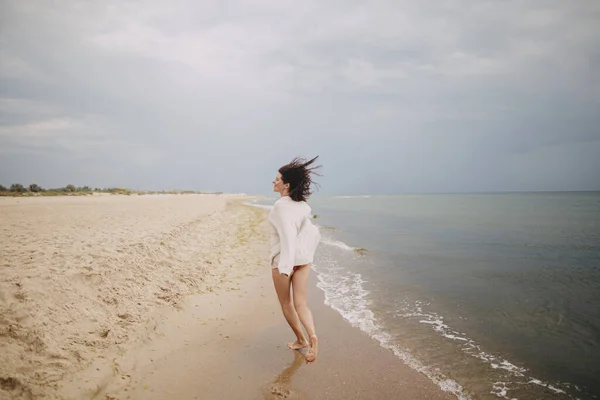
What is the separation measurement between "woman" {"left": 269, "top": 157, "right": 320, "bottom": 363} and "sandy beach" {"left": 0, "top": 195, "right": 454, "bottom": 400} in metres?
0.76

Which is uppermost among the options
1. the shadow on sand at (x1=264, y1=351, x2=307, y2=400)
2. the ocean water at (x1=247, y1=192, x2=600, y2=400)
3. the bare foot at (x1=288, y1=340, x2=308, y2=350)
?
the bare foot at (x1=288, y1=340, x2=308, y2=350)

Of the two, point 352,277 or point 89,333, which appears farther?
point 352,277

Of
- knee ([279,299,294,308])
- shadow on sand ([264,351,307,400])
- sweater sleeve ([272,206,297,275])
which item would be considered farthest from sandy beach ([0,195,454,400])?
sweater sleeve ([272,206,297,275])

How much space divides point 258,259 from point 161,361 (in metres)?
7.04

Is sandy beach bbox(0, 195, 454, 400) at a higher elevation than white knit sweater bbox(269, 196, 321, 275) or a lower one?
lower

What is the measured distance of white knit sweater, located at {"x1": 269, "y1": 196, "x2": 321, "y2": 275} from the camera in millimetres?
4305

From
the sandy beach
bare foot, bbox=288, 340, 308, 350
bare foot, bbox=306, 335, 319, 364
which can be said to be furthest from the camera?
bare foot, bbox=288, 340, 308, 350

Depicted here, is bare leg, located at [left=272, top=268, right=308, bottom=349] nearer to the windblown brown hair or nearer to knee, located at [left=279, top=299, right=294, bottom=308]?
knee, located at [left=279, top=299, right=294, bottom=308]

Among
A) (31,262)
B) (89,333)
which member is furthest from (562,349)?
(31,262)

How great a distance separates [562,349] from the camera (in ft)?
18.0

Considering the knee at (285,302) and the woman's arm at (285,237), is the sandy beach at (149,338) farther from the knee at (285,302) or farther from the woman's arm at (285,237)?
the woman's arm at (285,237)

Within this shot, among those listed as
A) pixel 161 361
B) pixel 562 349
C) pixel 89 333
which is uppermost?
pixel 89 333

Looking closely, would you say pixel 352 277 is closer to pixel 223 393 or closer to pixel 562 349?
pixel 562 349

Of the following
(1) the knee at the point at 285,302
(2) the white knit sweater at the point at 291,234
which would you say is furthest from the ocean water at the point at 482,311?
(2) the white knit sweater at the point at 291,234
